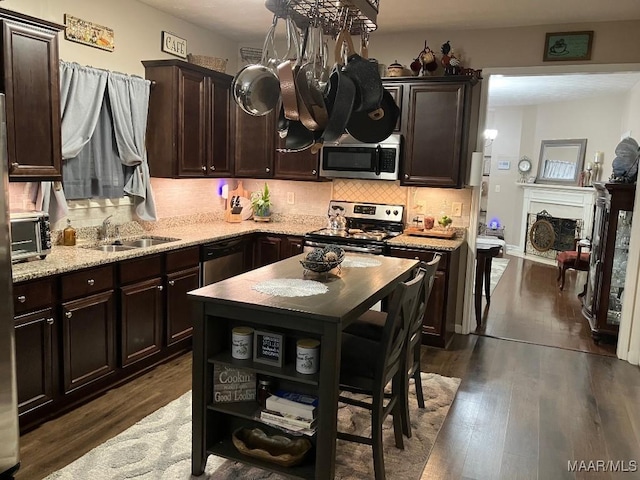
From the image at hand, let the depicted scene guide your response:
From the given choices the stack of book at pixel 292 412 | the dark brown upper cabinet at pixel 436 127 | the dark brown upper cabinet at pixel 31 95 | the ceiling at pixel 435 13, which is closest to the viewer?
the stack of book at pixel 292 412

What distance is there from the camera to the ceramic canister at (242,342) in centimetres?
239

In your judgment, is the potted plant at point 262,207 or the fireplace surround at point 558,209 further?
the fireplace surround at point 558,209

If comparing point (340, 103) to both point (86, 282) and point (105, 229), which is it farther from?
point (105, 229)

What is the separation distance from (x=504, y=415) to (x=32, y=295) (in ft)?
9.28

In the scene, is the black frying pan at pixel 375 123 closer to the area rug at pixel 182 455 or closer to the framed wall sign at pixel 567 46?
the area rug at pixel 182 455

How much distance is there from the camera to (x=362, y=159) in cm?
480

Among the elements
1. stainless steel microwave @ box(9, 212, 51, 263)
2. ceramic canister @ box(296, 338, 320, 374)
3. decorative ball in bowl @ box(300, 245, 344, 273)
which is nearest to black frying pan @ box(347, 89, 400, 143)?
decorative ball in bowl @ box(300, 245, 344, 273)

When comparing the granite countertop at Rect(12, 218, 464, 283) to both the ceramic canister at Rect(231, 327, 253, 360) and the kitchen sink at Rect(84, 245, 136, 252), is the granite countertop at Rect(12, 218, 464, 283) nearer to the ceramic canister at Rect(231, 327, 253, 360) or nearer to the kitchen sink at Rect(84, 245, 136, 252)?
the kitchen sink at Rect(84, 245, 136, 252)

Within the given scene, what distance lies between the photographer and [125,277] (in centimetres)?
347

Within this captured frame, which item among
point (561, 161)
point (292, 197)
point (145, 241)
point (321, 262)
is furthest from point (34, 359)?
point (561, 161)

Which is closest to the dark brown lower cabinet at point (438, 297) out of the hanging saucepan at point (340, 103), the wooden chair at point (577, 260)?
the hanging saucepan at point (340, 103)

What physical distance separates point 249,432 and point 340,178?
118 inches

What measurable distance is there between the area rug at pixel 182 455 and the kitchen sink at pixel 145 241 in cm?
140

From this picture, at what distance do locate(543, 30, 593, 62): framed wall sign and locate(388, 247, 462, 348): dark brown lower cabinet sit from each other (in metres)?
1.82
